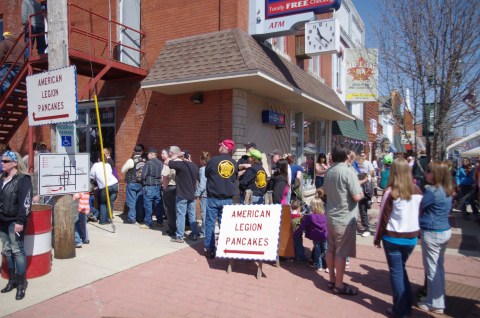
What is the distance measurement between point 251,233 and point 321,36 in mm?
5999

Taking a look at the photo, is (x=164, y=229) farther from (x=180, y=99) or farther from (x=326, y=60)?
(x=326, y=60)

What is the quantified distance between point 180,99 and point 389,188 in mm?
6411

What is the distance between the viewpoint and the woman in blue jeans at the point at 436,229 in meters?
3.99

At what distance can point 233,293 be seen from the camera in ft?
14.8

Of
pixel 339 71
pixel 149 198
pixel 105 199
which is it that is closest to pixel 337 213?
pixel 149 198

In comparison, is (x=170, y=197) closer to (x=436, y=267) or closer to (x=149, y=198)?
(x=149, y=198)

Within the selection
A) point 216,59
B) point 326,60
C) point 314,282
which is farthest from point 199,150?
point 326,60

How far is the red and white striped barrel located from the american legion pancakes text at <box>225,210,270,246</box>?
8.54 feet

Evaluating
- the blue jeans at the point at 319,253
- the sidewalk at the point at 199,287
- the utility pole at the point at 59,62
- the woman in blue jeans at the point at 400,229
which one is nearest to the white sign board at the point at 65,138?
the utility pole at the point at 59,62

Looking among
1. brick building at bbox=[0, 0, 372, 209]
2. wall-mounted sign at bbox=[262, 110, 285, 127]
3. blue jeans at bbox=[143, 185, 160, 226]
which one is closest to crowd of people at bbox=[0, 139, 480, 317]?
blue jeans at bbox=[143, 185, 160, 226]

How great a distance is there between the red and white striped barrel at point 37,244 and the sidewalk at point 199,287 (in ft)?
0.68

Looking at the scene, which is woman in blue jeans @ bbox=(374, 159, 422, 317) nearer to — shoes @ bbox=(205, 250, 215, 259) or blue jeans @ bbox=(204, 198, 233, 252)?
blue jeans @ bbox=(204, 198, 233, 252)

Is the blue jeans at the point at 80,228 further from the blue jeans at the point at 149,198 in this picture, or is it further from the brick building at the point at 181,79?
the brick building at the point at 181,79

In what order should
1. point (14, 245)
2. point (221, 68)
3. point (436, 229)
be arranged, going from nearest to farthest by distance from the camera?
point (436, 229)
point (14, 245)
point (221, 68)
